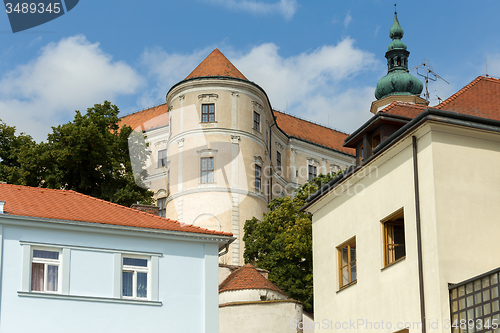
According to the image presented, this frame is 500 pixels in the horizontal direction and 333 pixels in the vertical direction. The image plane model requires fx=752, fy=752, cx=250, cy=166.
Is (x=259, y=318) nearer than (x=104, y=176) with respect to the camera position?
Yes

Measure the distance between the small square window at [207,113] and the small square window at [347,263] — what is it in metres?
34.3

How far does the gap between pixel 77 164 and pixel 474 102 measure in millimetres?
27675

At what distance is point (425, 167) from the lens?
16.3 metres

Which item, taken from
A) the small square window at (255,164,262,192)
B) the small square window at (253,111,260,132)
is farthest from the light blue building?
the small square window at (253,111,260,132)

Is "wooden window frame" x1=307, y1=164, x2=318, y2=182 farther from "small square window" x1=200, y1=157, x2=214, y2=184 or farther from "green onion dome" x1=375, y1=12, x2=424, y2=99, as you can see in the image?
"small square window" x1=200, y1=157, x2=214, y2=184

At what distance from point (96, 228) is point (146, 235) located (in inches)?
61.2

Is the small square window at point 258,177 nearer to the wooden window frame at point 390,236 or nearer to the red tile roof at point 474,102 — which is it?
the red tile roof at point 474,102

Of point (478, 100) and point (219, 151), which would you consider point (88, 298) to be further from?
point (219, 151)

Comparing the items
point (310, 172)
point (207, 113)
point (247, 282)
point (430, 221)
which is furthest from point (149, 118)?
point (430, 221)

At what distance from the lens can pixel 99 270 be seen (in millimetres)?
22281

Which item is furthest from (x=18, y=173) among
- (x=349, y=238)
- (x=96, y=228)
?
(x=349, y=238)

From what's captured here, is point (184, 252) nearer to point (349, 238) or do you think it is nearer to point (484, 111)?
point (349, 238)

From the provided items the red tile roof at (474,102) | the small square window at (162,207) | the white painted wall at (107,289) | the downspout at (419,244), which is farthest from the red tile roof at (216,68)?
the downspout at (419,244)

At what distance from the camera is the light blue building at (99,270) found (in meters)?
21.2
